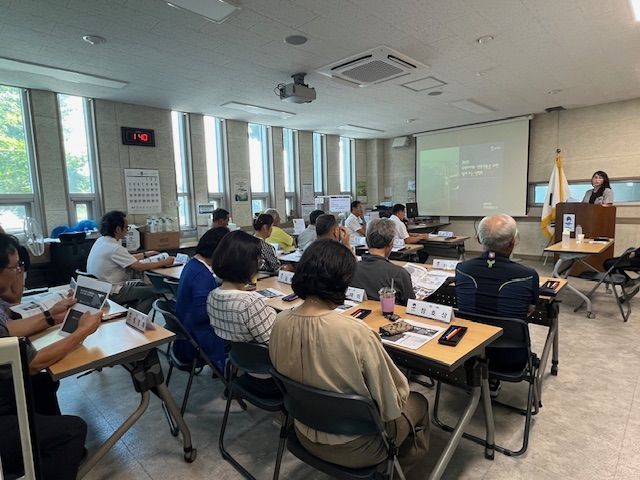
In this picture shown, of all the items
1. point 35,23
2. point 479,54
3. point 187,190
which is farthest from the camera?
point 187,190

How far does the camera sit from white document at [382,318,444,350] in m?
1.60

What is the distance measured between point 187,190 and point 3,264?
4.49 metres

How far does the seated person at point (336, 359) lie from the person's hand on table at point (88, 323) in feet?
3.15

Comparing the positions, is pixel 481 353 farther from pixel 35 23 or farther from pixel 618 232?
pixel 618 232

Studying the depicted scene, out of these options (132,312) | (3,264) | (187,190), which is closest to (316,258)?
(132,312)

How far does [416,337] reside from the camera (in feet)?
5.48

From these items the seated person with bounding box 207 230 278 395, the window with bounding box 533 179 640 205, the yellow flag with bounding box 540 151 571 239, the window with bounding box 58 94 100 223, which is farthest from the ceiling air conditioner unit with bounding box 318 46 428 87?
the window with bounding box 533 179 640 205

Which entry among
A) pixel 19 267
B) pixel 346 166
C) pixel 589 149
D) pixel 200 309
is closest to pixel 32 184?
pixel 19 267

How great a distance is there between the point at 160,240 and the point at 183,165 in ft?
5.03

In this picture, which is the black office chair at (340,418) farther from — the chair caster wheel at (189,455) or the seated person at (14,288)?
the seated person at (14,288)

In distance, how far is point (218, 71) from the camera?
4043 mm

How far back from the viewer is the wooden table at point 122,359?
5.29 feet

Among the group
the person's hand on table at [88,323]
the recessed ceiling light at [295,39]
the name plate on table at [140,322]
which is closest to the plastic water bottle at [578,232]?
the recessed ceiling light at [295,39]

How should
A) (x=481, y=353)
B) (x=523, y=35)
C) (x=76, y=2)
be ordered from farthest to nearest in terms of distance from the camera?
1. (x=523, y=35)
2. (x=76, y=2)
3. (x=481, y=353)
